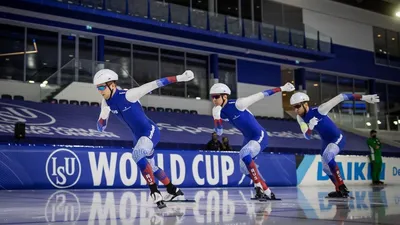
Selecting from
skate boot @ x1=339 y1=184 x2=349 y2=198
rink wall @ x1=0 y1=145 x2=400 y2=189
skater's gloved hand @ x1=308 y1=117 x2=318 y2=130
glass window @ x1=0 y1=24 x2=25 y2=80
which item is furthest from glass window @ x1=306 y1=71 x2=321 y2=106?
skate boot @ x1=339 y1=184 x2=349 y2=198

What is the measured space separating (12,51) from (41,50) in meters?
1.33

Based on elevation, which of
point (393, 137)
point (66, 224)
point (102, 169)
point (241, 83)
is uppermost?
point (241, 83)

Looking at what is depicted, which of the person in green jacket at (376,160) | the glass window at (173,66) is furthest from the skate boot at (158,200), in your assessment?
the glass window at (173,66)

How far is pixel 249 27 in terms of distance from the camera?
27.5 m

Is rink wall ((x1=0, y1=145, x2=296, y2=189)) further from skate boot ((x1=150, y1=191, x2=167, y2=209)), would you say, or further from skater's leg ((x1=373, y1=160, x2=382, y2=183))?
skate boot ((x1=150, y1=191, x2=167, y2=209))

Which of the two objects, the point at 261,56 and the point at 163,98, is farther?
the point at 261,56

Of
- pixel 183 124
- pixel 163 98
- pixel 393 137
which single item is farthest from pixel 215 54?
pixel 393 137

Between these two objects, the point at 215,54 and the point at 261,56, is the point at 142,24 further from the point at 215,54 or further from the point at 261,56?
the point at 261,56

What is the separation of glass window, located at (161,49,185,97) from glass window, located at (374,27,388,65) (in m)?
17.4

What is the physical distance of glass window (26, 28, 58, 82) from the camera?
21.9 meters

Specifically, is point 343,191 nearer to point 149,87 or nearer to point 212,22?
point 149,87

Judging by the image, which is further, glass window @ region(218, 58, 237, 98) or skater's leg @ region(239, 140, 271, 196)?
glass window @ region(218, 58, 237, 98)

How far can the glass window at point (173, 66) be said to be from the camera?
84.8 ft

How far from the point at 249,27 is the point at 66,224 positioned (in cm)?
2420
